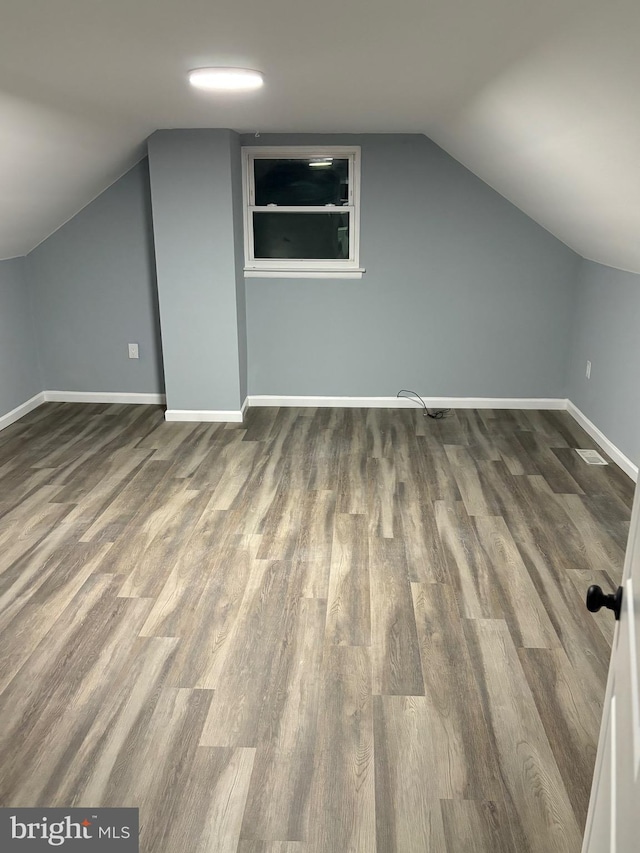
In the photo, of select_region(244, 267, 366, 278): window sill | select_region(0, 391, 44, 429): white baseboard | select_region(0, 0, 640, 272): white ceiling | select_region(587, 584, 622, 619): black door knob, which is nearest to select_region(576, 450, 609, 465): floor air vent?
select_region(0, 0, 640, 272): white ceiling

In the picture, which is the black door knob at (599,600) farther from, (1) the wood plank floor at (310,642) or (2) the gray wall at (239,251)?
(2) the gray wall at (239,251)

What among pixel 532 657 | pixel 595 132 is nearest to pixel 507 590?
pixel 532 657

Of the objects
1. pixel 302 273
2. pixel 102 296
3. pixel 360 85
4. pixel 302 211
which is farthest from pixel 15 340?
pixel 360 85

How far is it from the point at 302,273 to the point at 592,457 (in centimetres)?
240

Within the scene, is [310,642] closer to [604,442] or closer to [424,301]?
[604,442]

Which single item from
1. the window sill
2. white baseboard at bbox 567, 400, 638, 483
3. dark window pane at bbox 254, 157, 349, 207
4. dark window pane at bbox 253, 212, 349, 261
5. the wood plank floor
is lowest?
the wood plank floor

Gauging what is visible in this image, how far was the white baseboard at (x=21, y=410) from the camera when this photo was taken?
488cm

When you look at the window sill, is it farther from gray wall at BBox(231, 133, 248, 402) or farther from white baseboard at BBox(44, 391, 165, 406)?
white baseboard at BBox(44, 391, 165, 406)

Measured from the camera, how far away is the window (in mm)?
4863

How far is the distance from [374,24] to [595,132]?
0.88m

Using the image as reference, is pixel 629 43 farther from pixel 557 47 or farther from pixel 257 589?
pixel 257 589

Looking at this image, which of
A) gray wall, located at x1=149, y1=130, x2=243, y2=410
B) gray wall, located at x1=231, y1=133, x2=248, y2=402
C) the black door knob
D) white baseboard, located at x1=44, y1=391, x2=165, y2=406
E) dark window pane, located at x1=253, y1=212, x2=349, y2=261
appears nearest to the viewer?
the black door knob

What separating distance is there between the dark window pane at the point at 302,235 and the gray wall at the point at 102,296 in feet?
2.74

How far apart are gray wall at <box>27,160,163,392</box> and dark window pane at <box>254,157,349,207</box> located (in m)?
0.86
